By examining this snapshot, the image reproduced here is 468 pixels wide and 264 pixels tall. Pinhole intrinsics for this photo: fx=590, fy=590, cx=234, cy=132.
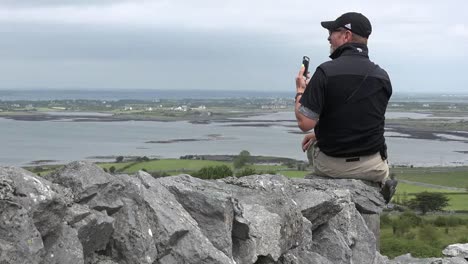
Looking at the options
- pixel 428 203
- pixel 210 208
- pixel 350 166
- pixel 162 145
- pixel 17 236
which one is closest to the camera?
pixel 17 236

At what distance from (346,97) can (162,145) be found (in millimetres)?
98417

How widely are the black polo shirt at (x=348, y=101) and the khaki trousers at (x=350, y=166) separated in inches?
7.8

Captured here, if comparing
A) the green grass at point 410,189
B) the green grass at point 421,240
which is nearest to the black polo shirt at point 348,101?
the green grass at point 421,240

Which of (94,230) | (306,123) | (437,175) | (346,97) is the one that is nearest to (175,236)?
(94,230)

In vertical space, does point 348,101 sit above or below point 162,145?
above

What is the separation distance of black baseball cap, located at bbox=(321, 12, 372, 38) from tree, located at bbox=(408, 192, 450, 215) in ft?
165

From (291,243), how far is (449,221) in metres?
41.2

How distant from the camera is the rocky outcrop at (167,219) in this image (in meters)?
4.04

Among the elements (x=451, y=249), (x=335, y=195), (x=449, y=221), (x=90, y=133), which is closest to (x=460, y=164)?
(x=449, y=221)

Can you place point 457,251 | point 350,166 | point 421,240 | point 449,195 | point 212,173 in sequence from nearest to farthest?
point 350,166
point 457,251
point 212,173
point 421,240
point 449,195

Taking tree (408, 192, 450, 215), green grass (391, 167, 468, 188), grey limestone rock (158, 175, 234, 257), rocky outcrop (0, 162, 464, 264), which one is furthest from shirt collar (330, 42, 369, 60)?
green grass (391, 167, 468, 188)

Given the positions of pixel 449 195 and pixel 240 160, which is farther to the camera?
pixel 240 160

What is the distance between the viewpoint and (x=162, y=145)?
104125 mm

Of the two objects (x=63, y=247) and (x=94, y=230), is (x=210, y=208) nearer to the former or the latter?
(x=94, y=230)
